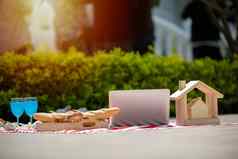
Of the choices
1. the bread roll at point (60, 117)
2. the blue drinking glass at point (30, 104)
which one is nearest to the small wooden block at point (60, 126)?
the bread roll at point (60, 117)

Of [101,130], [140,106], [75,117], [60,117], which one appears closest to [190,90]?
[140,106]

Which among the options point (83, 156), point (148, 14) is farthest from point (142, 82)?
point (83, 156)

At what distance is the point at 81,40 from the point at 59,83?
3.60 meters

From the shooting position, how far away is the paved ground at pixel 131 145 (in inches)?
159

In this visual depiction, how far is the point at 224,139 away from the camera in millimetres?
5027

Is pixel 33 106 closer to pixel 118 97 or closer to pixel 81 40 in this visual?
pixel 118 97

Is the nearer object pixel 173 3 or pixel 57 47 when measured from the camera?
pixel 57 47

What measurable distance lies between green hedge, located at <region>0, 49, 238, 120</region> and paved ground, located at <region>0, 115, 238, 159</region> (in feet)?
8.59

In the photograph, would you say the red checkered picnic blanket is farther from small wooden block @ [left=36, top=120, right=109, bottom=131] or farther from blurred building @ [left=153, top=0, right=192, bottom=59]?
blurred building @ [left=153, top=0, right=192, bottom=59]

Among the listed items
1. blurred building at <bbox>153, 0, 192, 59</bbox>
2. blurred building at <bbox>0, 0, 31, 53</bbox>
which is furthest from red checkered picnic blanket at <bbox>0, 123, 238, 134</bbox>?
blurred building at <bbox>153, 0, 192, 59</bbox>

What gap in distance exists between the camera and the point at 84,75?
8695mm

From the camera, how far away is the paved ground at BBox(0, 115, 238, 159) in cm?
404

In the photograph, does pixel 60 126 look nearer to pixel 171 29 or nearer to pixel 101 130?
pixel 101 130

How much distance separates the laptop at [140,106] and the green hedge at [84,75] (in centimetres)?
213
